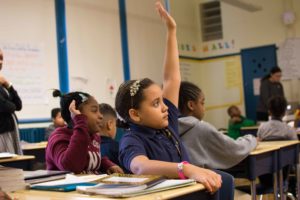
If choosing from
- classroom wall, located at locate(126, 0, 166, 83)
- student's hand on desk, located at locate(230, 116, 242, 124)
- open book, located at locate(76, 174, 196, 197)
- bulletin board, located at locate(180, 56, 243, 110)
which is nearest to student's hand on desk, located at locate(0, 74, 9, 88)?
open book, located at locate(76, 174, 196, 197)

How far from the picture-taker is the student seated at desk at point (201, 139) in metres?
2.37

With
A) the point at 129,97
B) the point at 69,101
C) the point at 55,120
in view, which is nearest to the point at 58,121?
the point at 55,120

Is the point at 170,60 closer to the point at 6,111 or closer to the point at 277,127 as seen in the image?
the point at 277,127

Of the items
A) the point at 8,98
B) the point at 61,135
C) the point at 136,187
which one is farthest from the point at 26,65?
the point at 136,187

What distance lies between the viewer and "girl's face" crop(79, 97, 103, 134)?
2320 mm

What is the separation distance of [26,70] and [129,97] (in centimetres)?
482

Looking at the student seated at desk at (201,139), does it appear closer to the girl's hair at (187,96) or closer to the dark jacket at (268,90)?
the girl's hair at (187,96)

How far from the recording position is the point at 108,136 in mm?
2789

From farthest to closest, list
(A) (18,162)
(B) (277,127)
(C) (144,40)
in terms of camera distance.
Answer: (C) (144,40), (B) (277,127), (A) (18,162)

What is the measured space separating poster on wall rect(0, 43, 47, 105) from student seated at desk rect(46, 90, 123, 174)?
155 inches

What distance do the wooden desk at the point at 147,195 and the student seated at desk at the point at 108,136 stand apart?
1185 millimetres

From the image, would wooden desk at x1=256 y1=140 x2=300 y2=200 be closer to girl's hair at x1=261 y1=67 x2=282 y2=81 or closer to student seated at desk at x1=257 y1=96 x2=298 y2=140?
student seated at desk at x1=257 y1=96 x2=298 y2=140

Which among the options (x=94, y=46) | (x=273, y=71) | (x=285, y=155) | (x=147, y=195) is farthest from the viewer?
(x=273, y=71)

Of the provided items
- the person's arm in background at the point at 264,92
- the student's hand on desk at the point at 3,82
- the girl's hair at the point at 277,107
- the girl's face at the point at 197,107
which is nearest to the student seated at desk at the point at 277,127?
the girl's hair at the point at 277,107
